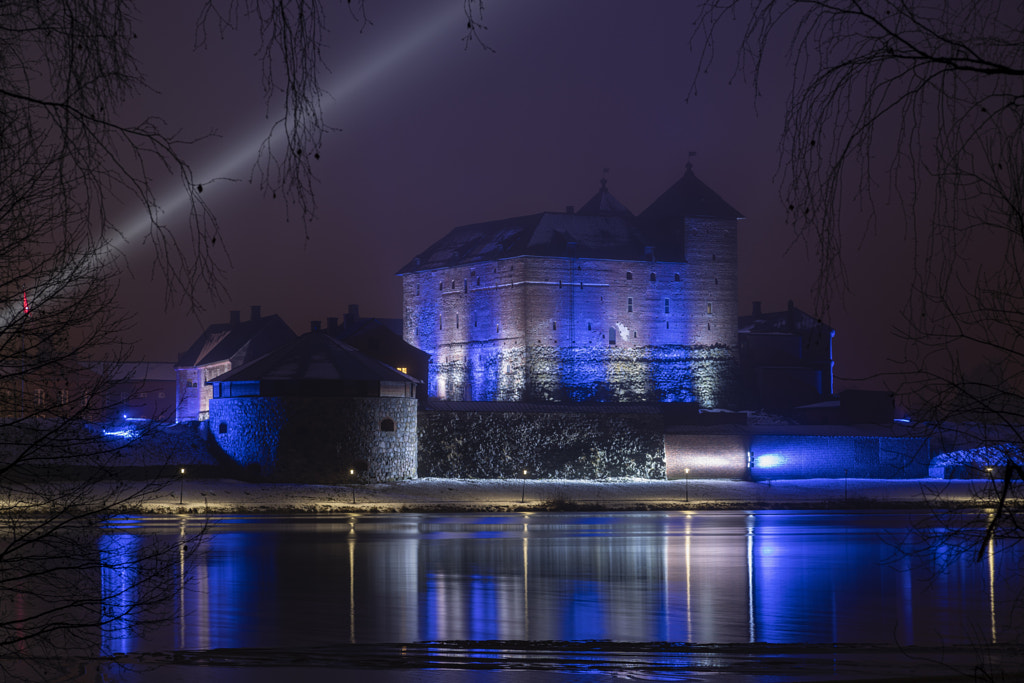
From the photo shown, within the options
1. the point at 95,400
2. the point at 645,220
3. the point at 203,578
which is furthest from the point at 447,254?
the point at 95,400

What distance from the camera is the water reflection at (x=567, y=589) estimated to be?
15148 mm

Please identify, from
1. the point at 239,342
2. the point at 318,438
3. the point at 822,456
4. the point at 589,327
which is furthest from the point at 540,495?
the point at 239,342

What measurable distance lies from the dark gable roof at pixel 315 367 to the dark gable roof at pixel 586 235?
1984cm

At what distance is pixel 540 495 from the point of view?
169ft

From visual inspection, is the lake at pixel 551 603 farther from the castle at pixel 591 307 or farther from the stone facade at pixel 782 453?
the castle at pixel 591 307

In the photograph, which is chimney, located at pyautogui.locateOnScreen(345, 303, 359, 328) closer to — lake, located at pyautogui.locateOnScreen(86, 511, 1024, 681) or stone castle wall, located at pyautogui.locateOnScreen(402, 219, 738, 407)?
stone castle wall, located at pyautogui.locateOnScreen(402, 219, 738, 407)

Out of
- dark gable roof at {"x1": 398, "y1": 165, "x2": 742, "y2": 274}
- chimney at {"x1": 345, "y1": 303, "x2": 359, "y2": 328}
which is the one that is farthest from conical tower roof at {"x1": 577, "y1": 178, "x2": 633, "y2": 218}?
chimney at {"x1": 345, "y1": 303, "x2": 359, "y2": 328}

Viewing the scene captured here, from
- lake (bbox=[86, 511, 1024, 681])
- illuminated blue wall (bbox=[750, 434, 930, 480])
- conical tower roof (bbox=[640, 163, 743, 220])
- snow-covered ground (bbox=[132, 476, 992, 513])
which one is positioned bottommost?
lake (bbox=[86, 511, 1024, 681])

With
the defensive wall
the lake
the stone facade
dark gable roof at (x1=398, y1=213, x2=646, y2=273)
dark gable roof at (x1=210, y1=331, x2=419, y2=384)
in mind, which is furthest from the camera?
dark gable roof at (x1=398, y1=213, x2=646, y2=273)

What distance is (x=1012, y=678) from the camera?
36.3ft

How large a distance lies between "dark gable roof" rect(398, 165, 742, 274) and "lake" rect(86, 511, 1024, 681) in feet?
127

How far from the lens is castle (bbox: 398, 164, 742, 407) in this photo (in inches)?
2719

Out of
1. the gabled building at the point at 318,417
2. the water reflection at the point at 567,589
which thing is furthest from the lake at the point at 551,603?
the gabled building at the point at 318,417

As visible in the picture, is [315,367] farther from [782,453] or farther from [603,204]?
[603,204]
